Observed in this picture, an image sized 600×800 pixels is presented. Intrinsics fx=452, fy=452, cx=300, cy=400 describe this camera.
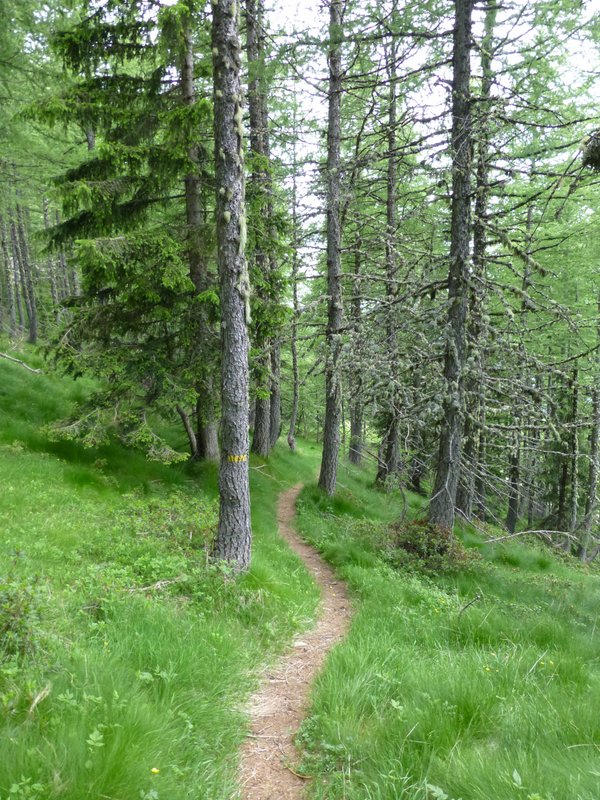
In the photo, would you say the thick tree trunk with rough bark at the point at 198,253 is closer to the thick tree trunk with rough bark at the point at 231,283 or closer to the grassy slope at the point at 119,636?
the grassy slope at the point at 119,636

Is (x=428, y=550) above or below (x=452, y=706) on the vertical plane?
below

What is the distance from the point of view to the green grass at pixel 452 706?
247 cm

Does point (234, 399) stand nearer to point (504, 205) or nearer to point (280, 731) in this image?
point (280, 731)

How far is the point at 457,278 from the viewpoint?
8.21 m

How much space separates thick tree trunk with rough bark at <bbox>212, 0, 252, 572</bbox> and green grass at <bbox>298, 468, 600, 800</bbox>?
2.04 meters

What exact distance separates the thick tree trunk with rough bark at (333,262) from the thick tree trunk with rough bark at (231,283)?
357cm

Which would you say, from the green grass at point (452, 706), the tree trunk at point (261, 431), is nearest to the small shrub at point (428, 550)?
the green grass at point (452, 706)

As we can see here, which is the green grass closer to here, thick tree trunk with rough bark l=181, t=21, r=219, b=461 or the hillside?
the hillside

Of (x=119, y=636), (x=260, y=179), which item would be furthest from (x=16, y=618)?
(x=260, y=179)

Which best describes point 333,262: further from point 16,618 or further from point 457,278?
point 16,618

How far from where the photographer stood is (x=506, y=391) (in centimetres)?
823

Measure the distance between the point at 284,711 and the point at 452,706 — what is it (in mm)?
1463

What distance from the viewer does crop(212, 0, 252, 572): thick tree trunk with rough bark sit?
17.9 feet

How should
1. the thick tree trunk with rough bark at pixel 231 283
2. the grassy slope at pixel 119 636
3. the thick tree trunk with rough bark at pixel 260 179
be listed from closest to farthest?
1. the grassy slope at pixel 119 636
2. the thick tree trunk with rough bark at pixel 231 283
3. the thick tree trunk with rough bark at pixel 260 179
